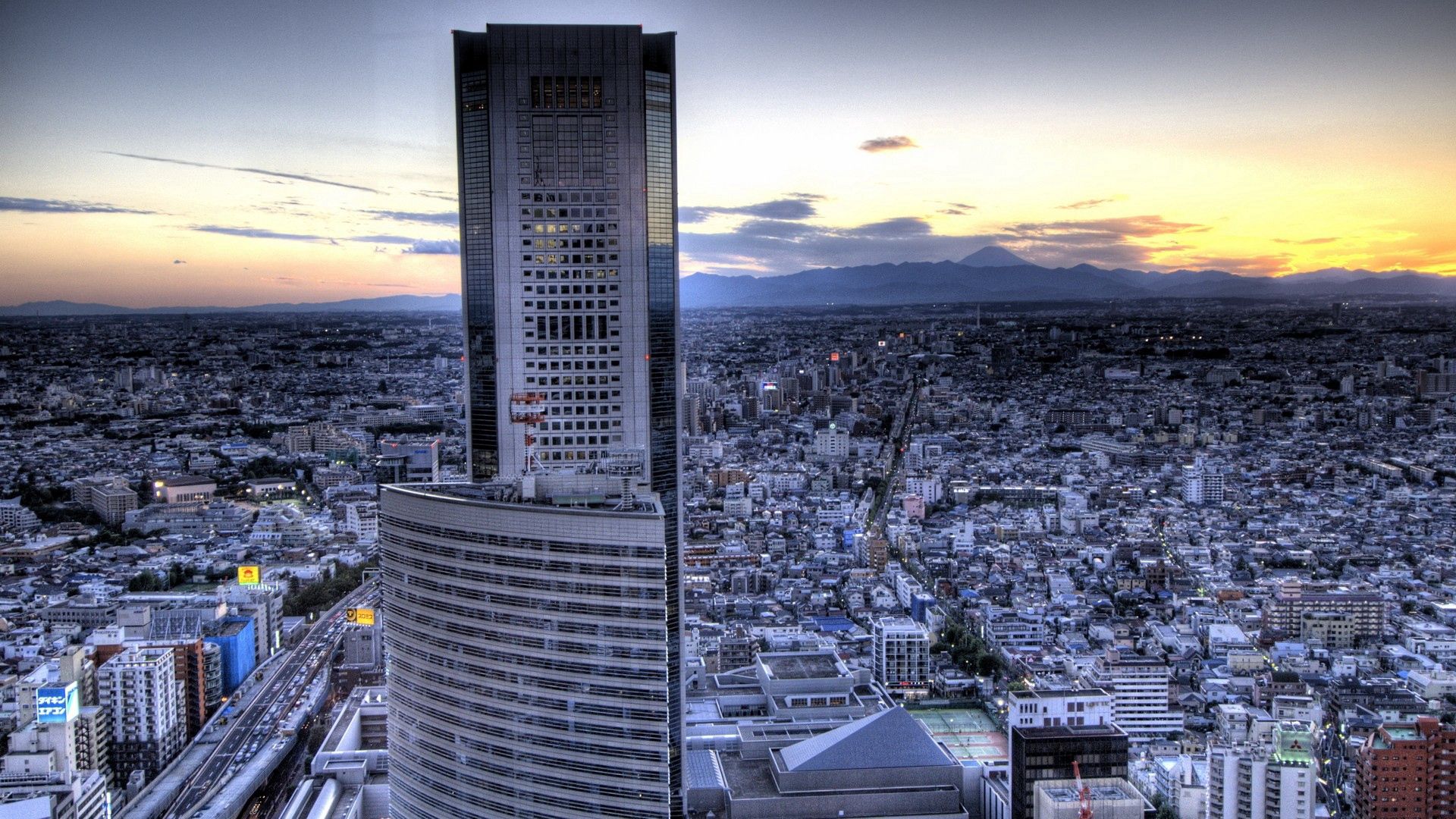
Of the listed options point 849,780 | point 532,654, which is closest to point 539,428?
point 532,654

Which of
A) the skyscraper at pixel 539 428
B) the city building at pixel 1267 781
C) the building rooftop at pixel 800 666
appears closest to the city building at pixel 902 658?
the building rooftop at pixel 800 666

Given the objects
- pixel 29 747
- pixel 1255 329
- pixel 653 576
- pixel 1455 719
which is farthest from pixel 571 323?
pixel 1255 329

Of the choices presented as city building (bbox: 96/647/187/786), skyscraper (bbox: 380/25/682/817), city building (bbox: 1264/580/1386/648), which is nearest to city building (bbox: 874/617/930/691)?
city building (bbox: 1264/580/1386/648)

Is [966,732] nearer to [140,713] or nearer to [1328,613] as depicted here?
[1328,613]

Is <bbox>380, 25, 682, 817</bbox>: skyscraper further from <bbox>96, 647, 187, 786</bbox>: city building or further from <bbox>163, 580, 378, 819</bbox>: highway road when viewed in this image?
<bbox>96, 647, 187, 786</bbox>: city building

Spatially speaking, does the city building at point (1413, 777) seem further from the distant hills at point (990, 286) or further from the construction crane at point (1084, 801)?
A: the distant hills at point (990, 286)

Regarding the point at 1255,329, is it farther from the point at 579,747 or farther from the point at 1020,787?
the point at 579,747
